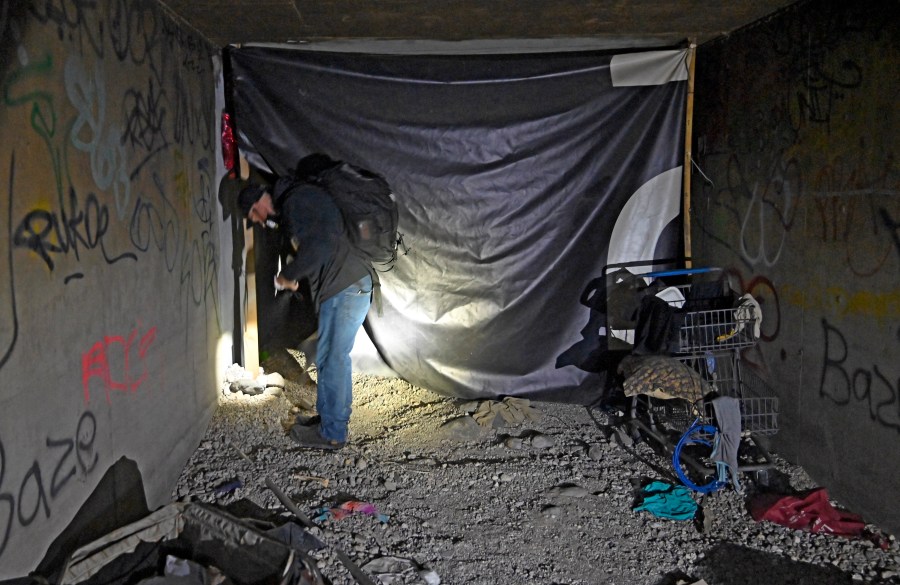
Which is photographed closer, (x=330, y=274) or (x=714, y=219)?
(x=330, y=274)

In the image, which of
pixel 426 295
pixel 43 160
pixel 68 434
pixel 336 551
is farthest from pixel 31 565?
pixel 426 295

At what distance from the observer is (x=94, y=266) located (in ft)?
8.22

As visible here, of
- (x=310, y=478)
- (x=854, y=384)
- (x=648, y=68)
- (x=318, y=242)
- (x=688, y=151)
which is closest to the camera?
(x=854, y=384)

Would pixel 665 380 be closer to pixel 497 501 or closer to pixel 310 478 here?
pixel 497 501

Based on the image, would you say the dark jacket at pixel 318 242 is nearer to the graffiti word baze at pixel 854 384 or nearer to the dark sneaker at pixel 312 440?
the dark sneaker at pixel 312 440

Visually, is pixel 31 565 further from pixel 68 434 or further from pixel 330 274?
pixel 330 274

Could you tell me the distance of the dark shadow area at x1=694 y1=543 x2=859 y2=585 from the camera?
2.70 metres

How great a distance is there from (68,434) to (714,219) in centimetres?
382

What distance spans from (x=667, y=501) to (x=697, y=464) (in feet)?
0.99

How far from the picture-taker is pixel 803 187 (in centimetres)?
342

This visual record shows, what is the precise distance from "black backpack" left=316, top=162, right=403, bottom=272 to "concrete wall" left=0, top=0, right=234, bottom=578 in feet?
2.76

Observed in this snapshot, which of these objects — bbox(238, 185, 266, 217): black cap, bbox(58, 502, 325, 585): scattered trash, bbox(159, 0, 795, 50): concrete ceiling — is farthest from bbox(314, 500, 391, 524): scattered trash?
bbox(159, 0, 795, 50): concrete ceiling

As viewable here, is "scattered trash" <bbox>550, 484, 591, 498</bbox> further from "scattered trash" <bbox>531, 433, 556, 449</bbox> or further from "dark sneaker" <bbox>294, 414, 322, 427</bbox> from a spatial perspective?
"dark sneaker" <bbox>294, 414, 322, 427</bbox>

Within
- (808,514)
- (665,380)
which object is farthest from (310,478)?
(808,514)
